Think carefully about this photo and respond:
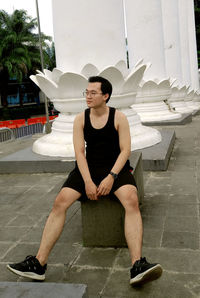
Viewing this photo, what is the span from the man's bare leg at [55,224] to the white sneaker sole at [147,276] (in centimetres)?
69

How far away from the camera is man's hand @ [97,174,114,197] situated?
3037 mm

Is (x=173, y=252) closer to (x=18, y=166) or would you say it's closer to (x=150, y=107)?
(x=18, y=166)

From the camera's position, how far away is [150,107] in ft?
37.8

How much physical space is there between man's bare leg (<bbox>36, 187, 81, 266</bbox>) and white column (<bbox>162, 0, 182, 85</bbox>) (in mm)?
12797

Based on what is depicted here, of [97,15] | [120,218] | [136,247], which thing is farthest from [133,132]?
[136,247]

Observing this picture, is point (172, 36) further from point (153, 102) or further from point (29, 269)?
point (29, 269)

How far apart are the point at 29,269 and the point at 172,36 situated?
47.4ft

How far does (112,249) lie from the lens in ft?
10.5

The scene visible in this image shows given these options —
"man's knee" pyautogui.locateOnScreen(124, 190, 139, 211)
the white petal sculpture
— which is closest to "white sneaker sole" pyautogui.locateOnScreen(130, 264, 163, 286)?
"man's knee" pyautogui.locateOnScreen(124, 190, 139, 211)

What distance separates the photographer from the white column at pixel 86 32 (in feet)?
20.1

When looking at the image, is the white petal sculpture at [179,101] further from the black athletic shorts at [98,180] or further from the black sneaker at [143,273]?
the black sneaker at [143,273]

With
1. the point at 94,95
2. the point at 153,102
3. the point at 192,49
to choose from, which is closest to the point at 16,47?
the point at 192,49

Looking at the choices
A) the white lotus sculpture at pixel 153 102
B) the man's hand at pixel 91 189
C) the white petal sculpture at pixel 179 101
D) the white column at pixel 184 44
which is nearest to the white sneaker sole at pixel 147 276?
the man's hand at pixel 91 189

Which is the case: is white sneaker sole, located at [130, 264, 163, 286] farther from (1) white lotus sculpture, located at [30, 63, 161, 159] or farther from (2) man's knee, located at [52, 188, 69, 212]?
(1) white lotus sculpture, located at [30, 63, 161, 159]
